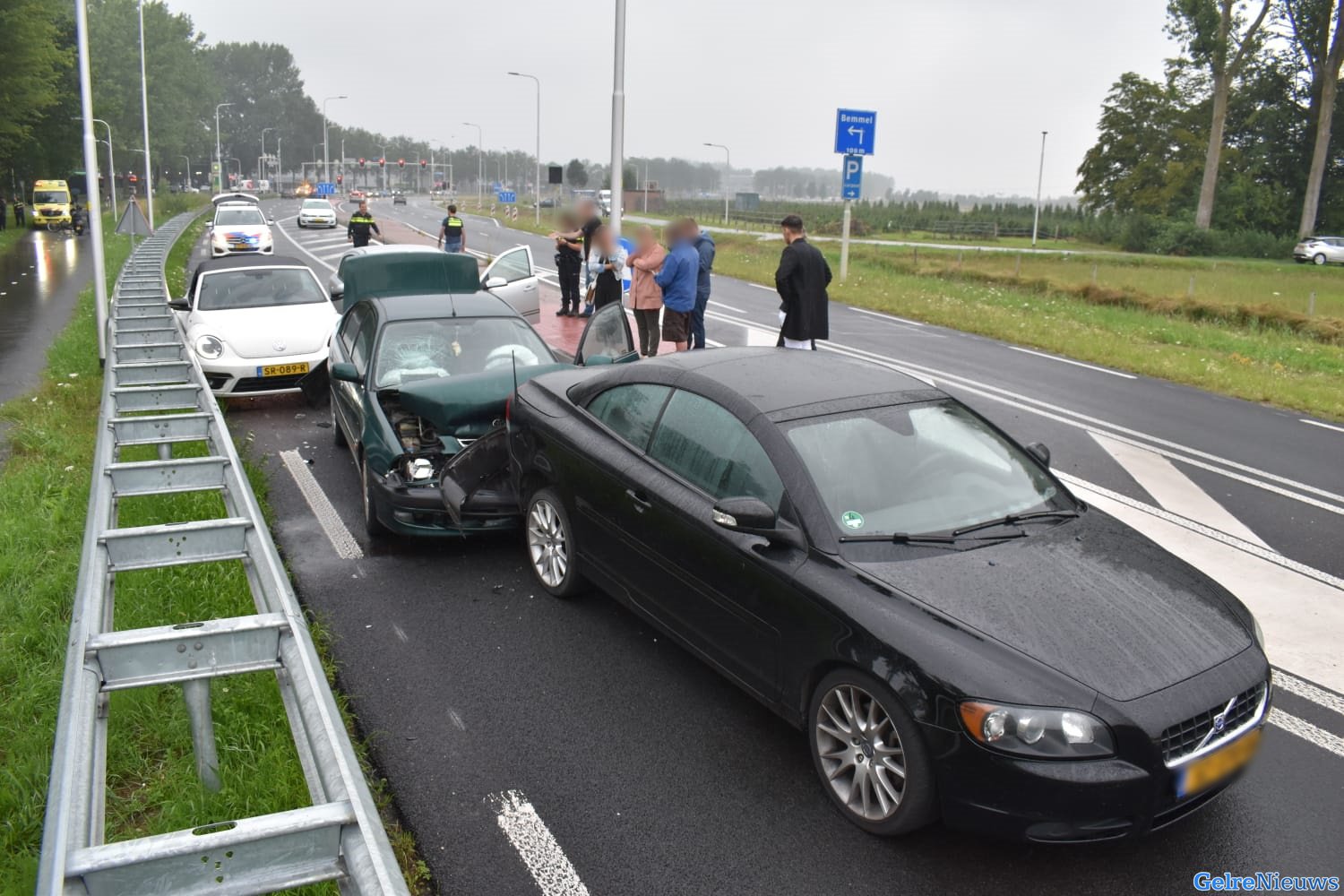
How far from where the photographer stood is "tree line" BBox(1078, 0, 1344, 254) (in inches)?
2010

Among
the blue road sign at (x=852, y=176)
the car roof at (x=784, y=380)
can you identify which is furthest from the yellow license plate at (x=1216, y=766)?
the blue road sign at (x=852, y=176)

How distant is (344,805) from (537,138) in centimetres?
6281

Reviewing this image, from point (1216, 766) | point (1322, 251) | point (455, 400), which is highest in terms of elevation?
point (1322, 251)

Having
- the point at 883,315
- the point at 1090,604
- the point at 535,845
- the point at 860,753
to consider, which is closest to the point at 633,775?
the point at 535,845

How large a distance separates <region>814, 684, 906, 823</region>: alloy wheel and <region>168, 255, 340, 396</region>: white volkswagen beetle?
848 cm

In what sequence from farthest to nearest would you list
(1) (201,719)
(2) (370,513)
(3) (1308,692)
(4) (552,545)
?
1. (2) (370,513)
2. (4) (552,545)
3. (3) (1308,692)
4. (1) (201,719)

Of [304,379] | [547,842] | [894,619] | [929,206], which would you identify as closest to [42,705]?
[547,842]

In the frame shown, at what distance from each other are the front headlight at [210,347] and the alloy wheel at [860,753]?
29.7 ft

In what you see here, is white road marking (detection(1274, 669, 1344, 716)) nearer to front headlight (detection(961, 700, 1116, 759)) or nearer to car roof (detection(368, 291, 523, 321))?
front headlight (detection(961, 700, 1116, 759))

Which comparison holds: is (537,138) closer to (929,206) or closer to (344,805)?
(929,206)

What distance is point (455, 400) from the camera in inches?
285

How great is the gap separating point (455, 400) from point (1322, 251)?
54.5 meters

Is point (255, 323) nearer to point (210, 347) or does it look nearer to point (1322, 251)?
point (210, 347)

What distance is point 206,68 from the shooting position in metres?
115
